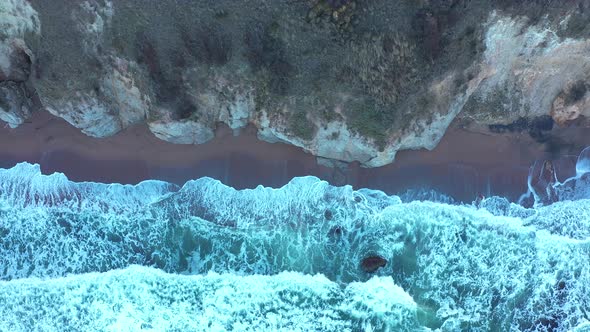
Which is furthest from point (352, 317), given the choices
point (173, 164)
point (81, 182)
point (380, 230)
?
point (81, 182)

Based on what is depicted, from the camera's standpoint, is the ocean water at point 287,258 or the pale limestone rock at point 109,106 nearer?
the pale limestone rock at point 109,106

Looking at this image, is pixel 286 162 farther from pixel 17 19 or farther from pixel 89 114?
pixel 17 19

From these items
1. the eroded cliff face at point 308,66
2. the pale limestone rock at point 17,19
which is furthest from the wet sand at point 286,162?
the pale limestone rock at point 17,19

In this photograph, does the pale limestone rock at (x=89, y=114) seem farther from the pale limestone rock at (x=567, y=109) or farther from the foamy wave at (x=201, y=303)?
the pale limestone rock at (x=567, y=109)

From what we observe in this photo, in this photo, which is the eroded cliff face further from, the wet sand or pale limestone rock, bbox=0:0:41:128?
the wet sand

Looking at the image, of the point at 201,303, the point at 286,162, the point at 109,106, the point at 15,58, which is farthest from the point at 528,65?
the point at 15,58

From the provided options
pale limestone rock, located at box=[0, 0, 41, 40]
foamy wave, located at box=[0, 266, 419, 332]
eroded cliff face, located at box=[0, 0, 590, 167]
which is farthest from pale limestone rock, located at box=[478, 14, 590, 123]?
pale limestone rock, located at box=[0, 0, 41, 40]

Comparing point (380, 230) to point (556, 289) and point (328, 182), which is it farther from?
point (556, 289)
